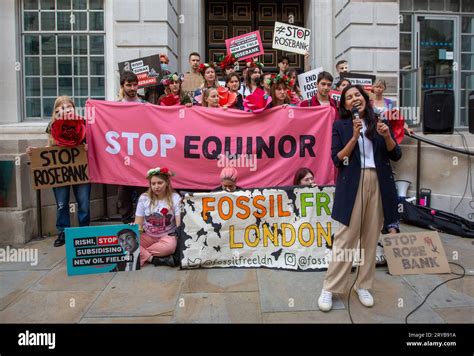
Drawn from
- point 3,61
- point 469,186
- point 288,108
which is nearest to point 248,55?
point 288,108

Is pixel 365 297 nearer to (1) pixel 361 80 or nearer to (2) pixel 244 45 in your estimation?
(1) pixel 361 80

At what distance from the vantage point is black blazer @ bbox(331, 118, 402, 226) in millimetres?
3791

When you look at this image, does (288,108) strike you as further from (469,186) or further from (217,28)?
(217,28)

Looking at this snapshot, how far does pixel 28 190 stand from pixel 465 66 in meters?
10.6

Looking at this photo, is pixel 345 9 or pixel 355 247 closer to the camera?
pixel 355 247

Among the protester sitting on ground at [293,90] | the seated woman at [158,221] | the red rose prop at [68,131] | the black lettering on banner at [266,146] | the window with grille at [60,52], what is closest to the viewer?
the seated woman at [158,221]

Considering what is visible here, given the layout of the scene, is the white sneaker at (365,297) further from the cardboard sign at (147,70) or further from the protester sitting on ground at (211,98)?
the cardboard sign at (147,70)

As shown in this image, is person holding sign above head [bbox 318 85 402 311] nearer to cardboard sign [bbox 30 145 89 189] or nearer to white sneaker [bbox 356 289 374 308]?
white sneaker [bbox 356 289 374 308]

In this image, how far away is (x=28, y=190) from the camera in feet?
20.2

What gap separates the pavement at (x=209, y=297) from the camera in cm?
375

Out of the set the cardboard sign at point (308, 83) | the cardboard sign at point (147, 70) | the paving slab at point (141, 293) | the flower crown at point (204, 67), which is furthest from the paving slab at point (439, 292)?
the cardboard sign at point (147, 70)

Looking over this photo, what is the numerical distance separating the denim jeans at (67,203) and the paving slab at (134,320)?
8.28ft

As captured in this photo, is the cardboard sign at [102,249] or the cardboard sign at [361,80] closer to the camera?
the cardboard sign at [102,249]

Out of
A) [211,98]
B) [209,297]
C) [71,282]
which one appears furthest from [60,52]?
[209,297]
